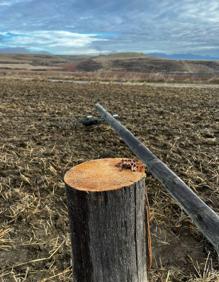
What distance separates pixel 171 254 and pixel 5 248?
5.21ft

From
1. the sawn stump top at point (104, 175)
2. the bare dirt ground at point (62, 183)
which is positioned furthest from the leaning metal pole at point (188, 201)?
the sawn stump top at point (104, 175)

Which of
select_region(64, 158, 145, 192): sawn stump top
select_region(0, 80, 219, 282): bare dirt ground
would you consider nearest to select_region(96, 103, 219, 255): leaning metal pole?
select_region(0, 80, 219, 282): bare dirt ground

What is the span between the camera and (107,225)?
2.37 metres

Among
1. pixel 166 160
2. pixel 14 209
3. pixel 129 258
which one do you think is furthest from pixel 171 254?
pixel 166 160

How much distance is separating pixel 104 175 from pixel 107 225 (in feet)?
1.15

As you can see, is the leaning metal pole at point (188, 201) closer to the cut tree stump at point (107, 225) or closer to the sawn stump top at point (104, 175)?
the cut tree stump at point (107, 225)

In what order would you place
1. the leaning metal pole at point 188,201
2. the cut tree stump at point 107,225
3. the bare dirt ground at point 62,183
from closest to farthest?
the cut tree stump at point 107,225 < the leaning metal pole at point 188,201 < the bare dirt ground at point 62,183

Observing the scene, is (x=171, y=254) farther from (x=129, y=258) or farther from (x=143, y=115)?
(x=143, y=115)

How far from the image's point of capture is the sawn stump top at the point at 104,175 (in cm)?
239

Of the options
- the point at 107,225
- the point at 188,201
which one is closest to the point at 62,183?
the point at 188,201

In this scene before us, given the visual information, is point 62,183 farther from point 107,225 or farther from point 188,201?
point 107,225

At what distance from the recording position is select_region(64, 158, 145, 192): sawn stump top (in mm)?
2395

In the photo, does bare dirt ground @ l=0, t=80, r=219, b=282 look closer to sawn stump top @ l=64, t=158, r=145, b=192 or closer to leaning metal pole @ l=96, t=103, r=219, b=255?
leaning metal pole @ l=96, t=103, r=219, b=255

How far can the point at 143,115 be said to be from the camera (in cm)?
1046
